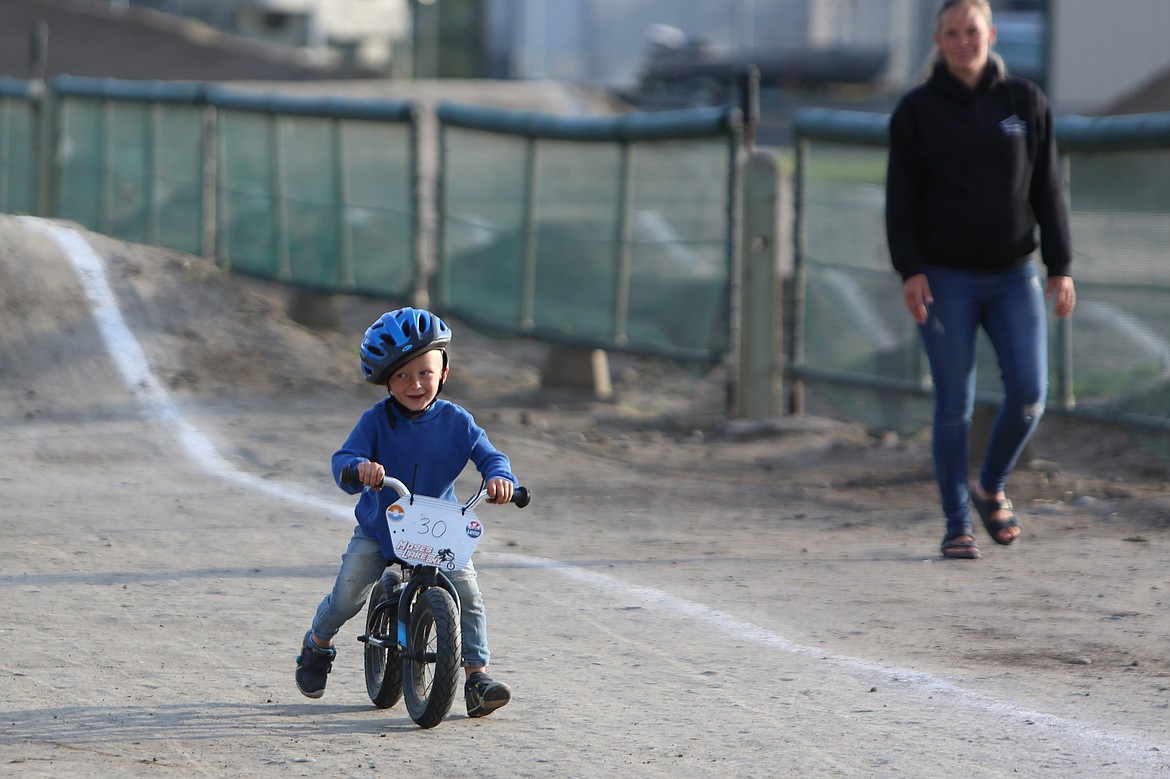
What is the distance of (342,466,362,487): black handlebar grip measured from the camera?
4270 mm

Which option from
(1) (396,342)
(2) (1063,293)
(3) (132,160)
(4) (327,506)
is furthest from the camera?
(3) (132,160)

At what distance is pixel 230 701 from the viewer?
184 inches

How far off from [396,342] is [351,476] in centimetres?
36

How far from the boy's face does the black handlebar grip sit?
0.88 ft

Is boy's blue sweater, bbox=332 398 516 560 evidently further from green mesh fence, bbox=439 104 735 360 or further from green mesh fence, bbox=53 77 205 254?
green mesh fence, bbox=53 77 205 254

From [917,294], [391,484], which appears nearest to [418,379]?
[391,484]

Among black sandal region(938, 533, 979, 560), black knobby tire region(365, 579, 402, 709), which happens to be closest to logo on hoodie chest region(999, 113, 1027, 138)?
black sandal region(938, 533, 979, 560)

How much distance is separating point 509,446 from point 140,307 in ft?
10.7

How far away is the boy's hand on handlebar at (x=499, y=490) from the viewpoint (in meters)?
4.26

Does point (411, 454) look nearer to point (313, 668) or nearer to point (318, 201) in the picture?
point (313, 668)

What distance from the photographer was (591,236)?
436 inches

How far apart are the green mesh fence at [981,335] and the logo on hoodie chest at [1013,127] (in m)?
1.84

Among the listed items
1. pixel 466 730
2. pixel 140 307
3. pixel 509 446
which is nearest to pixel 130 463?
pixel 509 446

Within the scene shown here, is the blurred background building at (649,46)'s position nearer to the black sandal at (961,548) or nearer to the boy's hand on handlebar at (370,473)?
the black sandal at (961,548)
